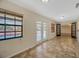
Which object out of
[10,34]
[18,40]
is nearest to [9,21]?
[10,34]

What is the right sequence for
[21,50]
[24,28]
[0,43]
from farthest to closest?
[24,28], [21,50], [0,43]

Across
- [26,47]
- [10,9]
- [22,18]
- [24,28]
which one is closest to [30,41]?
[26,47]

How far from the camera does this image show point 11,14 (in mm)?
4215

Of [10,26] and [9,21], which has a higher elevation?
[9,21]

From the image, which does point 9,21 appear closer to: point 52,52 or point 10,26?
point 10,26

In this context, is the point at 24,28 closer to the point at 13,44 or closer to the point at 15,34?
the point at 15,34

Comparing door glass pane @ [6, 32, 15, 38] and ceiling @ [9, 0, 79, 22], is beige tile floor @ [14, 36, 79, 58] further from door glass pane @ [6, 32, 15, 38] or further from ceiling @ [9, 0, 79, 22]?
ceiling @ [9, 0, 79, 22]

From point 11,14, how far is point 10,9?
0.22m

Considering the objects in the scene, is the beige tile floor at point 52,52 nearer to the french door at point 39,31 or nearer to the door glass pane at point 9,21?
the french door at point 39,31

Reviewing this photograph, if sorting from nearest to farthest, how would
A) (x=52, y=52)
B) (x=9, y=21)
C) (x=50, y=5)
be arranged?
1. (x=9, y=21)
2. (x=50, y=5)
3. (x=52, y=52)

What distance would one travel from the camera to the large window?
3.72 metres

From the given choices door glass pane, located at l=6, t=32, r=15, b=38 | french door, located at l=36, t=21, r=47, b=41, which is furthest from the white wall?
french door, located at l=36, t=21, r=47, b=41

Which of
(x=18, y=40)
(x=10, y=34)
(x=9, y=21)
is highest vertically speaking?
(x=9, y=21)

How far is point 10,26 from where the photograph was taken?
4.25 m
